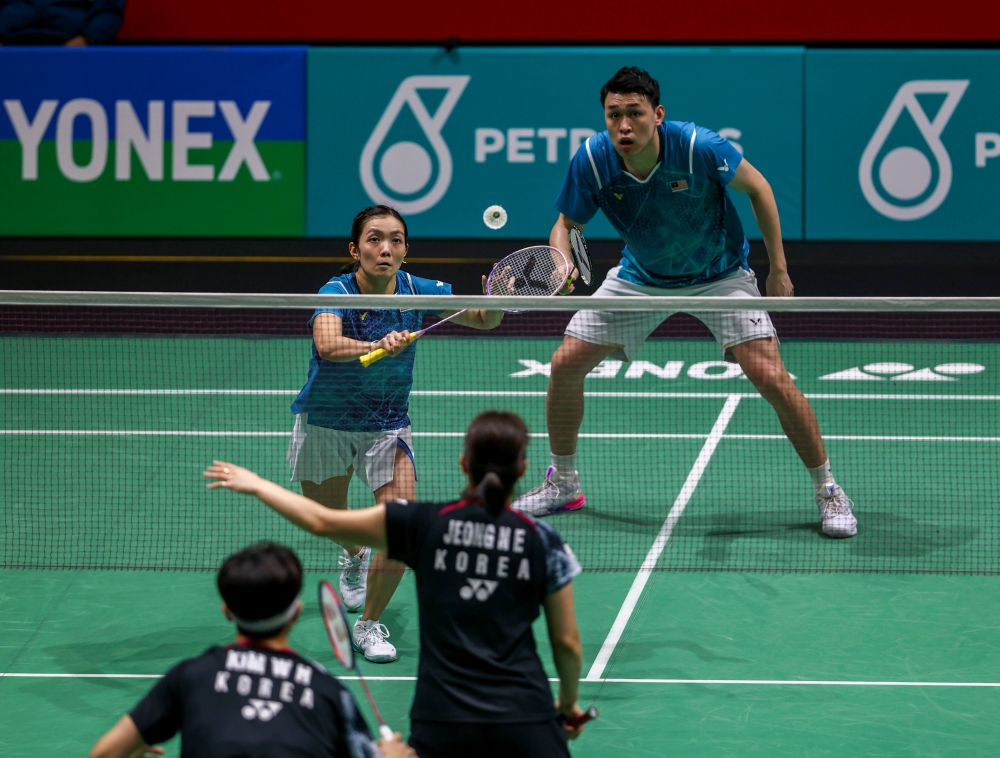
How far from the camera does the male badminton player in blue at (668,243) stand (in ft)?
19.9

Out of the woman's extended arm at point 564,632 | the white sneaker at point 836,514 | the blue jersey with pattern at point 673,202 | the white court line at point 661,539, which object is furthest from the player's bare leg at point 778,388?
the woman's extended arm at point 564,632

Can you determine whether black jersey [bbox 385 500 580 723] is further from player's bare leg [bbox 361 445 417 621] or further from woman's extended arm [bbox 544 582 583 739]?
player's bare leg [bbox 361 445 417 621]

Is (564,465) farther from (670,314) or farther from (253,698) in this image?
(253,698)

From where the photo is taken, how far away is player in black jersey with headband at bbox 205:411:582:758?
9.95ft

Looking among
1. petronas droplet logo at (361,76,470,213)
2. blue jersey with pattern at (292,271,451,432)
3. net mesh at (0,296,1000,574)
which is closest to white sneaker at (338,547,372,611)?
net mesh at (0,296,1000,574)

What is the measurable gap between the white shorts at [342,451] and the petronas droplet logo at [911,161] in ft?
23.1

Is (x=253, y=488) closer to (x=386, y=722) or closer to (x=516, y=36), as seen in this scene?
(x=386, y=722)

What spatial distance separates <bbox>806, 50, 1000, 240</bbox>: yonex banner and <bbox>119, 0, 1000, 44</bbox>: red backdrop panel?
2.98 ft

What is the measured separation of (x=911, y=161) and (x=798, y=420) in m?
5.45

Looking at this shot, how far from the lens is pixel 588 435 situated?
795cm

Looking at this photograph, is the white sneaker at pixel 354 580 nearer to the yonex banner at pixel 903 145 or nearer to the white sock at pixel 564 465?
the white sock at pixel 564 465

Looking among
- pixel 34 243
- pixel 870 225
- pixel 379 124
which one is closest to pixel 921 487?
pixel 870 225

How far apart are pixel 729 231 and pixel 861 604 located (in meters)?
1.92

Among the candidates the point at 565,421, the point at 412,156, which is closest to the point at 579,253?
the point at 565,421
